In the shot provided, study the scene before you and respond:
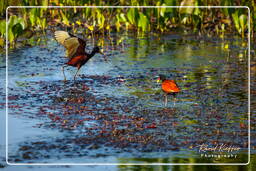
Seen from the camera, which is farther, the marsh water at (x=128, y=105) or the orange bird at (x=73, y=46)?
the orange bird at (x=73, y=46)

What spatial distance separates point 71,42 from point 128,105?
5.20 feet

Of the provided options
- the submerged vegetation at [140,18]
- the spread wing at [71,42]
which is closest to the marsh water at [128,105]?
the spread wing at [71,42]

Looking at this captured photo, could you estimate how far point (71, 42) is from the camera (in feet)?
30.9

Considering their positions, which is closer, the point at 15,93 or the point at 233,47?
the point at 15,93

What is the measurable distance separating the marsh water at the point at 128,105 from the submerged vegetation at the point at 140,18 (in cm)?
57

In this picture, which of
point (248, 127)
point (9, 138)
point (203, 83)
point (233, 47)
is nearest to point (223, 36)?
point (233, 47)

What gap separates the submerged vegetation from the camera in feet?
42.4

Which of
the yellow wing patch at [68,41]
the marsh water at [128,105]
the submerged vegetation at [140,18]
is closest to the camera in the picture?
the marsh water at [128,105]

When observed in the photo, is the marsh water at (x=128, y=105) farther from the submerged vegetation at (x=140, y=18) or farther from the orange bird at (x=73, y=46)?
the submerged vegetation at (x=140, y=18)

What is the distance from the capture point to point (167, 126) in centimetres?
734

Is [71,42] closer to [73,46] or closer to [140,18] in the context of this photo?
[73,46]

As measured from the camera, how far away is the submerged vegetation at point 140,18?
1294 centimetres

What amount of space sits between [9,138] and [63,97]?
1.95m

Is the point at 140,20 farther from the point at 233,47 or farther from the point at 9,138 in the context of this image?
the point at 9,138
